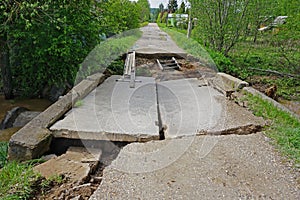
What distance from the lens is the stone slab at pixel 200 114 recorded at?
336cm

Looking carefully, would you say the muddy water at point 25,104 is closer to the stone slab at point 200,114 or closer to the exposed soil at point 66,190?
the stone slab at point 200,114

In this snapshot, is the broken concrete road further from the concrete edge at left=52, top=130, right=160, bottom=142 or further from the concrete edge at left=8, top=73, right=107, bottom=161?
the concrete edge at left=8, top=73, right=107, bottom=161

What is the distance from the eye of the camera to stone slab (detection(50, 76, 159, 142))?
10.0 feet

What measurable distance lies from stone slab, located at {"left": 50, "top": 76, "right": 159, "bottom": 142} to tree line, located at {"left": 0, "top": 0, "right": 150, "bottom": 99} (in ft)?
4.54

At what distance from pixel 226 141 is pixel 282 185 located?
0.84 m

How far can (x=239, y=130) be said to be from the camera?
3381mm

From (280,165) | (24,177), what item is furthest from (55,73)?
(280,165)

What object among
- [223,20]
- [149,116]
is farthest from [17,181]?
[223,20]

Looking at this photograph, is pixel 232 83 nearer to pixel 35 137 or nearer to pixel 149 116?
pixel 149 116

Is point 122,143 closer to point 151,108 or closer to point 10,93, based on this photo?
point 151,108

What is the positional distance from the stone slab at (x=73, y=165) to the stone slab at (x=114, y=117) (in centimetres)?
20

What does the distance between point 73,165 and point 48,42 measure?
380 cm

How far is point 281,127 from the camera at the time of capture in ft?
11.1

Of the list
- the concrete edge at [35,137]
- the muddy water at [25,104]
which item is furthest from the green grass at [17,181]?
the muddy water at [25,104]
